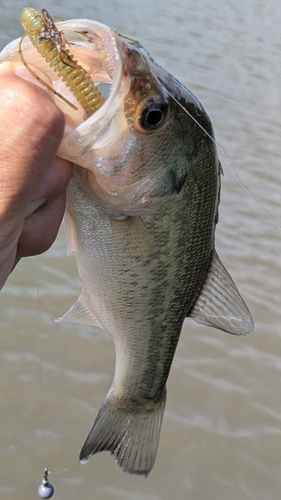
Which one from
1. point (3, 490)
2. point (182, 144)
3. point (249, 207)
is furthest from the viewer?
point (249, 207)

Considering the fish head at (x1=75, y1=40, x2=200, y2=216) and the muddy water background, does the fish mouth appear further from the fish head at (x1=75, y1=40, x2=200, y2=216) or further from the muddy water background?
the muddy water background

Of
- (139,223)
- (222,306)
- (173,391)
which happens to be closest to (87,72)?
(139,223)

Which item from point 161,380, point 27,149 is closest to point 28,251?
point 27,149

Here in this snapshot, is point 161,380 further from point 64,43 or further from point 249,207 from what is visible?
point 249,207

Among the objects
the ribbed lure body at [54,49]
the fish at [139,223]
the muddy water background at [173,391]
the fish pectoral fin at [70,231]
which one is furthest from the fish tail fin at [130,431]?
the ribbed lure body at [54,49]

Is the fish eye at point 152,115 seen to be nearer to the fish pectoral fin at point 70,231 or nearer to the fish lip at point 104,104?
the fish lip at point 104,104

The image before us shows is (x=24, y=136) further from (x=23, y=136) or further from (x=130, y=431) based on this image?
(x=130, y=431)

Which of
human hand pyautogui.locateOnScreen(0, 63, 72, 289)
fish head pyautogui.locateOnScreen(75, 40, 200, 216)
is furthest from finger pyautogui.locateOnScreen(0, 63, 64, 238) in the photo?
fish head pyautogui.locateOnScreen(75, 40, 200, 216)
